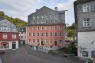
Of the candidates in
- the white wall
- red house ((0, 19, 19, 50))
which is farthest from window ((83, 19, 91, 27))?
red house ((0, 19, 19, 50))

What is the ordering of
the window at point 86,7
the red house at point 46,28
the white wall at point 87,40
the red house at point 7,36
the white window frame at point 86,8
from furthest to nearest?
the red house at point 46,28, the red house at point 7,36, the window at point 86,7, the white window frame at point 86,8, the white wall at point 87,40

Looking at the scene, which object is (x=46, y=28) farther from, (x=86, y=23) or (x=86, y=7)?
(x=86, y=7)

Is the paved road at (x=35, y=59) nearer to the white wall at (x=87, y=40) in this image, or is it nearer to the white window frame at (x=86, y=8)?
the white wall at (x=87, y=40)

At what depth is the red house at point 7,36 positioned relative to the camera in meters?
51.9

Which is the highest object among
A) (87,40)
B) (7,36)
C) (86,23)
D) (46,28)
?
(86,23)

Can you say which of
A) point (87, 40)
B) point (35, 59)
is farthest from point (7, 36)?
point (87, 40)

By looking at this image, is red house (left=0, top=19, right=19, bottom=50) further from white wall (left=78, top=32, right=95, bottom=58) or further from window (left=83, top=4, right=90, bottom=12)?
window (left=83, top=4, right=90, bottom=12)

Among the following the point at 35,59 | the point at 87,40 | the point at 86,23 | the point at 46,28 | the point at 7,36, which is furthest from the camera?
the point at 46,28

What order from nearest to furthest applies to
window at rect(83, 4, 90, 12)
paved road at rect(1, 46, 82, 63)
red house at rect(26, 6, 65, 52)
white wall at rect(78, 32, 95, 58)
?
paved road at rect(1, 46, 82, 63)
white wall at rect(78, 32, 95, 58)
window at rect(83, 4, 90, 12)
red house at rect(26, 6, 65, 52)

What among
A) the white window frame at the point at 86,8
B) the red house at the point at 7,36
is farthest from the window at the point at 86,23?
the red house at the point at 7,36

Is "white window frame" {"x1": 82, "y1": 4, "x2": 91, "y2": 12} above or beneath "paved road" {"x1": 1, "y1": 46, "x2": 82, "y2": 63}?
above

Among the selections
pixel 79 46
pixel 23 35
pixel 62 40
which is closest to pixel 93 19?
pixel 79 46

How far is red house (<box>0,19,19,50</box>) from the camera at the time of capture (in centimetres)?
5188

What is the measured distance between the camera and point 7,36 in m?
53.0
